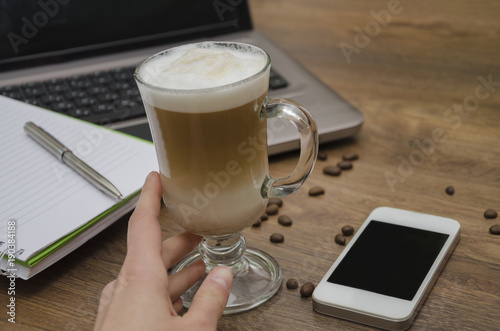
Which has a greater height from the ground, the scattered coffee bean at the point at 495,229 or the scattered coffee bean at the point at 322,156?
the scattered coffee bean at the point at 495,229

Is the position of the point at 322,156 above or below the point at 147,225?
below

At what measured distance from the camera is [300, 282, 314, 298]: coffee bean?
2.56 ft

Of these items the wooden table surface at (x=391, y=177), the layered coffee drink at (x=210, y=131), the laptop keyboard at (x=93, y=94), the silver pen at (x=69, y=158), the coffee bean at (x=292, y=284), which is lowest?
the wooden table surface at (x=391, y=177)


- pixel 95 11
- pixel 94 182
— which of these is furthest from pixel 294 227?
pixel 95 11

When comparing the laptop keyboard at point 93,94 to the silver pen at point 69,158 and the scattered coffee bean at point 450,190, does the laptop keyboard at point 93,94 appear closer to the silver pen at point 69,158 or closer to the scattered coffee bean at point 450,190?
the silver pen at point 69,158

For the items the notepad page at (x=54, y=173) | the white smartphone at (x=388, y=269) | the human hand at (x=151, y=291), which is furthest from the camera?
the notepad page at (x=54, y=173)

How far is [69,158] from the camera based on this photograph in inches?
38.7

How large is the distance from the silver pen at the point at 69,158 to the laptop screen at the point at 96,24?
1.31ft

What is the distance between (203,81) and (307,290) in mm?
310

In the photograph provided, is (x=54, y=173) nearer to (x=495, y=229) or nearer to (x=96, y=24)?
(x=96, y=24)

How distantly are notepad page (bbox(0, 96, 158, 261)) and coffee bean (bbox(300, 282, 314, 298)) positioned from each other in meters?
0.32

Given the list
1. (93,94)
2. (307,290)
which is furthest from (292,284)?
(93,94)

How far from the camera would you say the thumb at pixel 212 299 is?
2.06 feet

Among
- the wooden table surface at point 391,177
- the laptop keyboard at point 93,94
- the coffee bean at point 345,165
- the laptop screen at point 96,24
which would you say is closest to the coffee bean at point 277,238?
the wooden table surface at point 391,177
